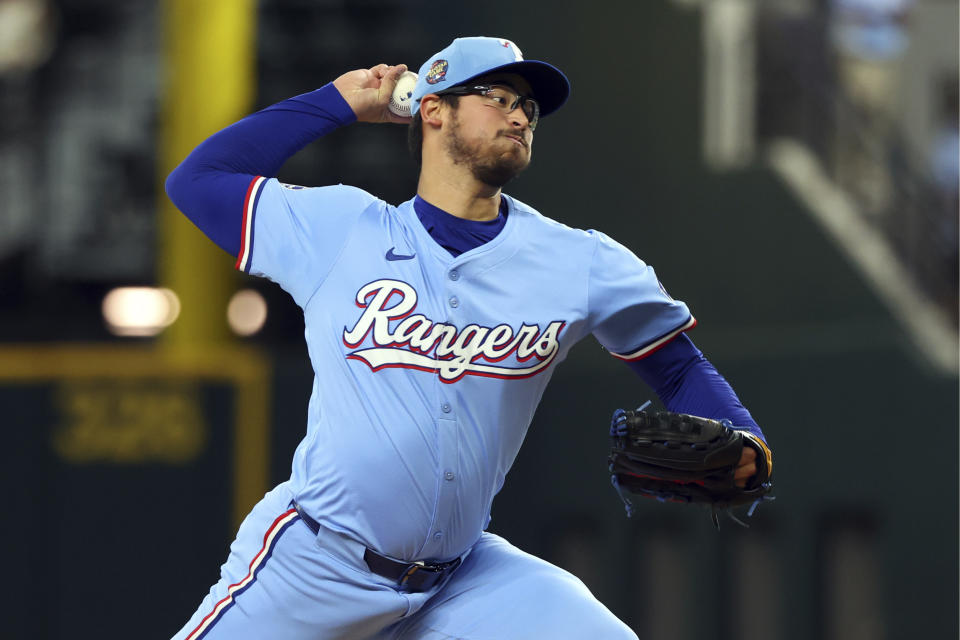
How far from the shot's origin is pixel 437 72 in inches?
120

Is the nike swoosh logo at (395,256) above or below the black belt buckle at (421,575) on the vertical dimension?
above

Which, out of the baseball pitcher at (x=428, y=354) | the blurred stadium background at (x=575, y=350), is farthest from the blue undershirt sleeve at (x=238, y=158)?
the blurred stadium background at (x=575, y=350)

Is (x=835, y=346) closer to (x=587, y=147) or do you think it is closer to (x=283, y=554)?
(x=587, y=147)

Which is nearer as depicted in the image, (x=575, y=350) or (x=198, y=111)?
(x=198, y=111)

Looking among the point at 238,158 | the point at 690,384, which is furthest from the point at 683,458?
the point at 238,158

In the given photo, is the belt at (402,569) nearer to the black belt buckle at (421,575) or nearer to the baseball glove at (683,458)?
the black belt buckle at (421,575)

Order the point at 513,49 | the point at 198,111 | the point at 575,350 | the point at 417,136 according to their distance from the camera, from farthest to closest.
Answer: the point at 575,350 < the point at 198,111 < the point at 417,136 < the point at 513,49

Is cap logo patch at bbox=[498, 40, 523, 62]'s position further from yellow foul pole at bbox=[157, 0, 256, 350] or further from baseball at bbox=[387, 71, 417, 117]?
yellow foul pole at bbox=[157, 0, 256, 350]

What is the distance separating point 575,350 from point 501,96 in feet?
13.4

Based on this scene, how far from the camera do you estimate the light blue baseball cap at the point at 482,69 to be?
298cm

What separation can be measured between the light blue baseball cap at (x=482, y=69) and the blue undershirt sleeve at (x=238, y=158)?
0.21 m

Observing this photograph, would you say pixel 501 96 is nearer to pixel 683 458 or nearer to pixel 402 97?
pixel 402 97

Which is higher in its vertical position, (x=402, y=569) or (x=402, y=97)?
(x=402, y=97)

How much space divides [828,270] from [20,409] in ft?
13.0
